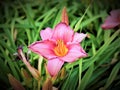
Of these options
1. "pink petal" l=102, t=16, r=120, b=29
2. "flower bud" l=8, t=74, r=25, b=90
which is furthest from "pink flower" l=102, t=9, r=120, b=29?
"flower bud" l=8, t=74, r=25, b=90

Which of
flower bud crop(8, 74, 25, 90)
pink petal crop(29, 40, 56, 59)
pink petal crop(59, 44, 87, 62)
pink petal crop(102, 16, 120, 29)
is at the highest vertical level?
pink petal crop(102, 16, 120, 29)

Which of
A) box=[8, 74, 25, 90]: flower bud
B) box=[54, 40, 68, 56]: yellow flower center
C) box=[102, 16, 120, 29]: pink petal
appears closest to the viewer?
box=[8, 74, 25, 90]: flower bud

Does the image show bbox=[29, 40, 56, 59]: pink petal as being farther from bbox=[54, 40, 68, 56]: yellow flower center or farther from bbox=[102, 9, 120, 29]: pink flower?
bbox=[102, 9, 120, 29]: pink flower

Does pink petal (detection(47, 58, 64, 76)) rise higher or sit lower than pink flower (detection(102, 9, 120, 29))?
lower

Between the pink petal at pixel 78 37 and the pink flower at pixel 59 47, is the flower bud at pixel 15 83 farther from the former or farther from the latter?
the pink petal at pixel 78 37

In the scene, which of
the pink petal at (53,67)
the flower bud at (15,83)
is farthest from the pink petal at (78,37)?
the flower bud at (15,83)

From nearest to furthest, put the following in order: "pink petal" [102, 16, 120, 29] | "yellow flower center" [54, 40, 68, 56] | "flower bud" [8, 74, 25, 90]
→ 1. "flower bud" [8, 74, 25, 90]
2. "yellow flower center" [54, 40, 68, 56]
3. "pink petal" [102, 16, 120, 29]

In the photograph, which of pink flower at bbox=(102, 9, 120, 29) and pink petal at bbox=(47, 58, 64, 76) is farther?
pink flower at bbox=(102, 9, 120, 29)

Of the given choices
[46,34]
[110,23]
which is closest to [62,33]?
[46,34]
